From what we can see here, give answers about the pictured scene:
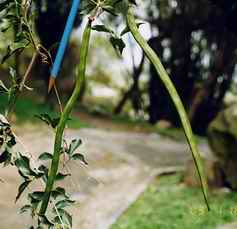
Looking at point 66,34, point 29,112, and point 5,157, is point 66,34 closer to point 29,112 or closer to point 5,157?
point 5,157

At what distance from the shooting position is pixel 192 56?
15.5 metres

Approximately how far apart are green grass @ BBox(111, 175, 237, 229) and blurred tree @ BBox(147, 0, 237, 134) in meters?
6.98

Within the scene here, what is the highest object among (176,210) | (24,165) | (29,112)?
(24,165)

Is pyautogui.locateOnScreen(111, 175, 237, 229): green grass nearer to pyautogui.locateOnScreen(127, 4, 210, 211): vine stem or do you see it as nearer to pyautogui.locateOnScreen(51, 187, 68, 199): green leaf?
pyautogui.locateOnScreen(51, 187, 68, 199): green leaf

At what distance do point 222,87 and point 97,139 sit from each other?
21.9ft

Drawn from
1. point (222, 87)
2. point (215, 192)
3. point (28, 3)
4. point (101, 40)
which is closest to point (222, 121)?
point (215, 192)

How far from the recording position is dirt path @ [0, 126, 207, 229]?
4.48 m

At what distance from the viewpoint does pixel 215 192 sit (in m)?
6.02

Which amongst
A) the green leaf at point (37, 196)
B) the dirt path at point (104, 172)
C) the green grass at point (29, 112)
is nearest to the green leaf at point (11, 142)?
the green leaf at point (37, 196)

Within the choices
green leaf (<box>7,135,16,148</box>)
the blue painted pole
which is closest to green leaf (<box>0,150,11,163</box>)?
green leaf (<box>7,135,16,148</box>)

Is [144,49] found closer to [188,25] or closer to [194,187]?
[194,187]

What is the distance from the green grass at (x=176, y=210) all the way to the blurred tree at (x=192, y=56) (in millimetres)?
6977

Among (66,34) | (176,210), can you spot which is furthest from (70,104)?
(176,210)

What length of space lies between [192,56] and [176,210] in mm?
11048
